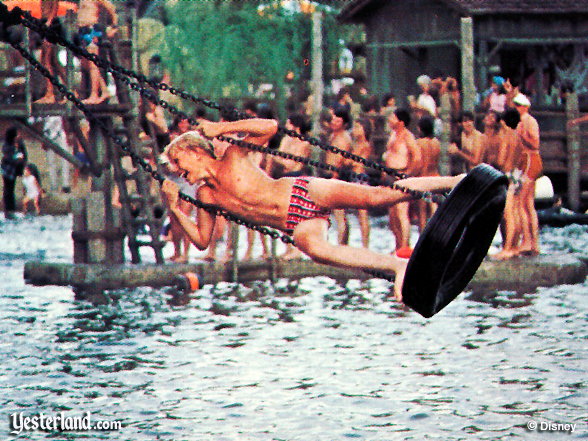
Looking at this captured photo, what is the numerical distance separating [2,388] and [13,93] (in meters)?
9.61

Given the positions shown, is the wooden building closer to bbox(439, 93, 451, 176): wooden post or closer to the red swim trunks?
bbox(439, 93, 451, 176): wooden post

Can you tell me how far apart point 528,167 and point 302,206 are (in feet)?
30.1

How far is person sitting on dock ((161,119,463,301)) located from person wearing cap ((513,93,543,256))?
8705mm

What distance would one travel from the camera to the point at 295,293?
60.1 ft

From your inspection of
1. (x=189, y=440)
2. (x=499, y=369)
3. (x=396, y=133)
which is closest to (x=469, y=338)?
(x=499, y=369)

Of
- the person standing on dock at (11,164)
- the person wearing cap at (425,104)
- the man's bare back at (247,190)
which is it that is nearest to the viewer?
the man's bare back at (247,190)

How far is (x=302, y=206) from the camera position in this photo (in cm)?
1149

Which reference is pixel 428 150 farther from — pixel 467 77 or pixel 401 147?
pixel 467 77

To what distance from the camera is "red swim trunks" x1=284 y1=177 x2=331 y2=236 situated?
11477 millimetres

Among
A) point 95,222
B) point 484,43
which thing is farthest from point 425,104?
point 95,222

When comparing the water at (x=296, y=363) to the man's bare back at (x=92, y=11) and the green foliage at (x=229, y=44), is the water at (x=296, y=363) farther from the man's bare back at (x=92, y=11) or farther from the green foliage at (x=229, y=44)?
the green foliage at (x=229, y=44)

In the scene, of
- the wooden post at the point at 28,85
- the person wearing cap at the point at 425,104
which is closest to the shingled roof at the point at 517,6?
the person wearing cap at the point at 425,104

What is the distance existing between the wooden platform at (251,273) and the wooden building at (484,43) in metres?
15.3

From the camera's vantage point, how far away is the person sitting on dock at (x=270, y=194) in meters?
11.1
